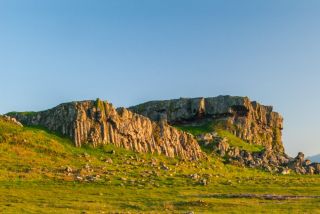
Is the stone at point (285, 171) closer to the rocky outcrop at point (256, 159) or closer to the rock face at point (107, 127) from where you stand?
the rocky outcrop at point (256, 159)

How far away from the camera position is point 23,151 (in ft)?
284

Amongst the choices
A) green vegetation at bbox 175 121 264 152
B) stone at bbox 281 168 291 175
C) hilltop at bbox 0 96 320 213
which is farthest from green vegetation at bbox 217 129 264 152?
stone at bbox 281 168 291 175

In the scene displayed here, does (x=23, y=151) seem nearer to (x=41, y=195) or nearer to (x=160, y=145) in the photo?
(x=41, y=195)

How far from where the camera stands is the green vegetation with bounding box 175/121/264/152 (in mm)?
153988

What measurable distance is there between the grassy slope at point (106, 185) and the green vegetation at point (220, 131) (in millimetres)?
42701

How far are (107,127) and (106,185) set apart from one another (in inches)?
1638

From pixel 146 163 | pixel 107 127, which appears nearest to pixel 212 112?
pixel 107 127

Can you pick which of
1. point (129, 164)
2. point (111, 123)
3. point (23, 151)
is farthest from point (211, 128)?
point (23, 151)

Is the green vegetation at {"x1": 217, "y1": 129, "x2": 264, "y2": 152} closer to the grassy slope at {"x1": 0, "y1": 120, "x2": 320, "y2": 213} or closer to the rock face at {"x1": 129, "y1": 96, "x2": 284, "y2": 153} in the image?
the rock face at {"x1": 129, "y1": 96, "x2": 284, "y2": 153}

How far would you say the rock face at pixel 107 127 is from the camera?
342ft

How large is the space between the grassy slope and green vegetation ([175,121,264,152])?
1681 inches

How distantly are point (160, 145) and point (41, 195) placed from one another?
63.0 metres

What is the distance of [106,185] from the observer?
68062 millimetres

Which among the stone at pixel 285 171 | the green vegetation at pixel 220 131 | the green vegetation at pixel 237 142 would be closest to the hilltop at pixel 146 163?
the green vegetation at pixel 220 131
